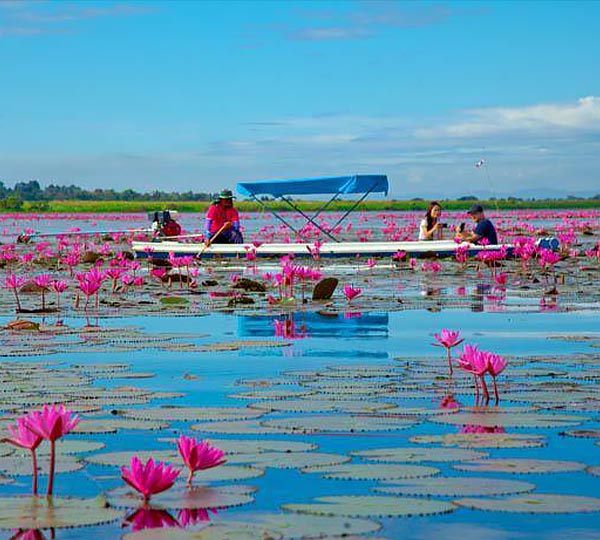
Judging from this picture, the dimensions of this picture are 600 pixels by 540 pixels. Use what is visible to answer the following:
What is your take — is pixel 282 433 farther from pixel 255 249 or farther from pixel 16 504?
pixel 255 249

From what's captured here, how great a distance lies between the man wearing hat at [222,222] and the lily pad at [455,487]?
1750cm

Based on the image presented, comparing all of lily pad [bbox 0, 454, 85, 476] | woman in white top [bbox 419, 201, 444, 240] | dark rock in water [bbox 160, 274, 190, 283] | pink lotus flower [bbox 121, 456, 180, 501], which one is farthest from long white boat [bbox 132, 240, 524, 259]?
pink lotus flower [bbox 121, 456, 180, 501]

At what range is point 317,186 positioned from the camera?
2548 cm

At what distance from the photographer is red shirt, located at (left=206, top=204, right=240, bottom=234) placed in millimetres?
22094

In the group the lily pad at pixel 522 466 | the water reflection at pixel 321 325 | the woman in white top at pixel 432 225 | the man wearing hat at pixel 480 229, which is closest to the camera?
the lily pad at pixel 522 466

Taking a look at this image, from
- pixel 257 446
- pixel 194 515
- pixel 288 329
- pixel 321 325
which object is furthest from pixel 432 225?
pixel 194 515

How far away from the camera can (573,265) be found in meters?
19.0

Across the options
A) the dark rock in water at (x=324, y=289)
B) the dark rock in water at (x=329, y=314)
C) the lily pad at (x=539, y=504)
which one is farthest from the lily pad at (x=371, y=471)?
the dark rock in water at (x=324, y=289)

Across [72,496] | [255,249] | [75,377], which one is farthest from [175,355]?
[255,249]

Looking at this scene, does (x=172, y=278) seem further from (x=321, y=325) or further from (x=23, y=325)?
(x=23, y=325)

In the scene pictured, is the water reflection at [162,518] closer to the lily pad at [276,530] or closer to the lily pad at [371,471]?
the lily pad at [276,530]

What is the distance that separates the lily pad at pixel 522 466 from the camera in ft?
14.2

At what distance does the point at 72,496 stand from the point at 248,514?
1.96 feet

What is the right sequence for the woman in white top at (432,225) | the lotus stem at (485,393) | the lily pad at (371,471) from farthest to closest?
the woman in white top at (432,225) → the lotus stem at (485,393) → the lily pad at (371,471)
